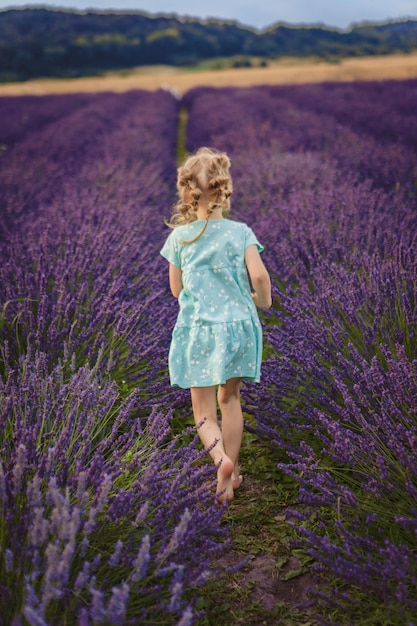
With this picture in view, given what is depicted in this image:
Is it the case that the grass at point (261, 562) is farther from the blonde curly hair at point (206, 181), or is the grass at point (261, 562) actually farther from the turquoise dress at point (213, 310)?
the blonde curly hair at point (206, 181)

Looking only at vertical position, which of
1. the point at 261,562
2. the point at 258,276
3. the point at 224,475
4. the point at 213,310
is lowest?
the point at 261,562

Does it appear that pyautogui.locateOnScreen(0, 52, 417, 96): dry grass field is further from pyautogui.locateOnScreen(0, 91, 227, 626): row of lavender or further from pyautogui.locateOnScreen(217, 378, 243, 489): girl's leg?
pyautogui.locateOnScreen(217, 378, 243, 489): girl's leg

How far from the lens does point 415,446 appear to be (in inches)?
65.6

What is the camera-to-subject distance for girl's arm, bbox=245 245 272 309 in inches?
85.9

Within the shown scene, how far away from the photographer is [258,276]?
2.17 m

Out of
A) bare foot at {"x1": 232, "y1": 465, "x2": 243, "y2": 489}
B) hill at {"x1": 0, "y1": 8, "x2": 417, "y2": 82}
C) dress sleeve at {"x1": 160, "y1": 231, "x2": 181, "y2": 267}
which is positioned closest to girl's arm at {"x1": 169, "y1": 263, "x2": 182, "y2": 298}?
dress sleeve at {"x1": 160, "y1": 231, "x2": 181, "y2": 267}

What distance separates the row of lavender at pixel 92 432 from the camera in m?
1.30

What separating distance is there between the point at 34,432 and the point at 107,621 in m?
0.49

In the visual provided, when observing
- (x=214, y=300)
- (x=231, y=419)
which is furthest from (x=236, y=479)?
(x=214, y=300)

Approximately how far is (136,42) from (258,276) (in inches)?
1709

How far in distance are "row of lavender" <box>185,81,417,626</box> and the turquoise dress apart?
0.89ft

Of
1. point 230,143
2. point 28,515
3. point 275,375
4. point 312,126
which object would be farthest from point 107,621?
point 312,126

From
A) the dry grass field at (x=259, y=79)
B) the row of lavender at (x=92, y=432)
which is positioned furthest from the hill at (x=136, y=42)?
the row of lavender at (x=92, y=432)

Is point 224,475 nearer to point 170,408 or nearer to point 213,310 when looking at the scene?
point 170,408
